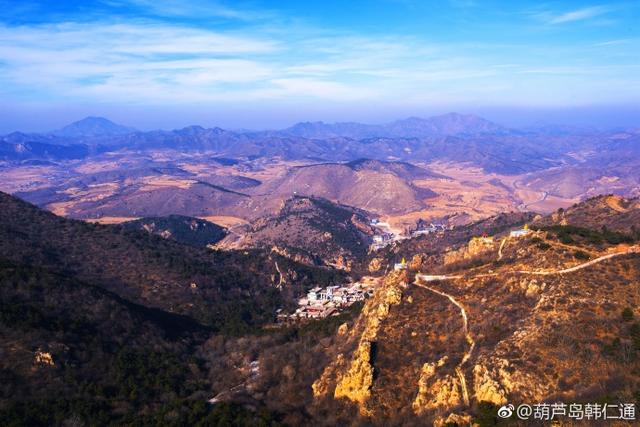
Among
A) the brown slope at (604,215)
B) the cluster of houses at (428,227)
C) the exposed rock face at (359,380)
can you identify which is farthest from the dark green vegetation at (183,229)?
the exposed rock face at (359,380)

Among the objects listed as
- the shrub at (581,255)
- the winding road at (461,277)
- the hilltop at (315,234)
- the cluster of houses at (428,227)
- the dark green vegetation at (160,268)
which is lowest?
the cluster of houses at (428,227)

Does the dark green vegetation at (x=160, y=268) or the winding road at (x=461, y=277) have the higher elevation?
the winding road at (x=461, y=277)

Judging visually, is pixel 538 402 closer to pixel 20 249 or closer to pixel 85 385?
pixel 85 385

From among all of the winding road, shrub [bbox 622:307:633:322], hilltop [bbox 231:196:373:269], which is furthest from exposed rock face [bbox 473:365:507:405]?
hilltop [bbox 231:196:373:269]

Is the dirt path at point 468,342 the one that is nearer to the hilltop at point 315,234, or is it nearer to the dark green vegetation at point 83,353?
the dark green vegetation at point 83,353

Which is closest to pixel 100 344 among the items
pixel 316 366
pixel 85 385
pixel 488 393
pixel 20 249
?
pixel 85 385

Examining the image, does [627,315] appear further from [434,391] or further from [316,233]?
[316,233]

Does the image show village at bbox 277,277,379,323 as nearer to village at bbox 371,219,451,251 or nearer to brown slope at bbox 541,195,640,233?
brown slope at bbox 541,195,640,233
